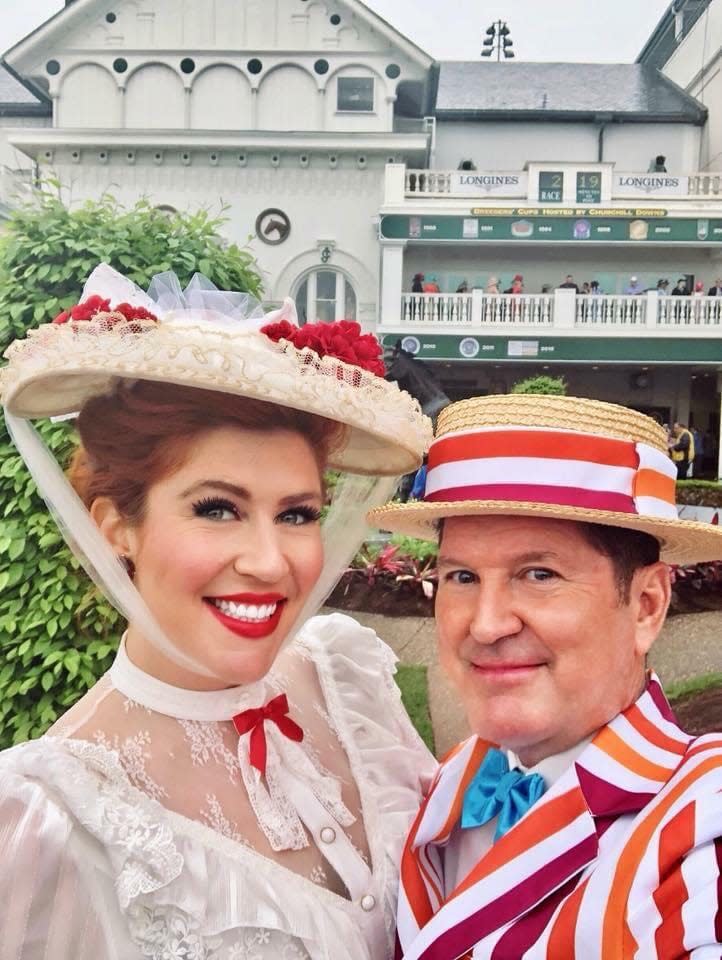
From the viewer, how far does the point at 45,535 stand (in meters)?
2.41

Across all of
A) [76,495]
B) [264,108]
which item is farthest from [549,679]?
[264,108]

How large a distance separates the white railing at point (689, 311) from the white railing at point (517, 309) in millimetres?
2082

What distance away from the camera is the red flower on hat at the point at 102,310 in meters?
1.21

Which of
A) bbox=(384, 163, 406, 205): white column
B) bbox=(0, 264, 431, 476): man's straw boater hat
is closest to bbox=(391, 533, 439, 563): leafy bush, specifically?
bbox=(0, 264, 431, 476): man's straw boater hat

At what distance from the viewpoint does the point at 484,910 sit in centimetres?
118

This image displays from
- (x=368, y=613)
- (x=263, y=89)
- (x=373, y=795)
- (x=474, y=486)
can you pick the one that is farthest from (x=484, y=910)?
(x=263, y=89)

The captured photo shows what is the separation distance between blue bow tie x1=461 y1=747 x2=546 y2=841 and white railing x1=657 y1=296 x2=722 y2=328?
50.5 ft

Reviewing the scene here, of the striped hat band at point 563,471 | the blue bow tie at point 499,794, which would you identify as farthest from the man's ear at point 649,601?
the blue bow tie at point 499,794

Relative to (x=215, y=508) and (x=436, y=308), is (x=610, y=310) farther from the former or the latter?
(x=215, y=508)

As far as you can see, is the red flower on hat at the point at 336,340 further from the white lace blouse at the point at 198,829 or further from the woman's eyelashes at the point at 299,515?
the white lace blouse at the point at 198,829

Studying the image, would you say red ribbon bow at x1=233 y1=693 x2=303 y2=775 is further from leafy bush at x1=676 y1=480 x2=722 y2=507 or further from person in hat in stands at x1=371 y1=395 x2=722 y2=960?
leafy bush at x1=676 y1=480 x2=722 y2=507

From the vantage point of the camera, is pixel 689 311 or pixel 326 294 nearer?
pixel 689 311

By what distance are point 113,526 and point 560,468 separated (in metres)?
0.71

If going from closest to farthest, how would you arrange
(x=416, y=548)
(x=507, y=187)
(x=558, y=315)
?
(x=416, y=548) < (x=558, y=315) < (x=507, y=187)
